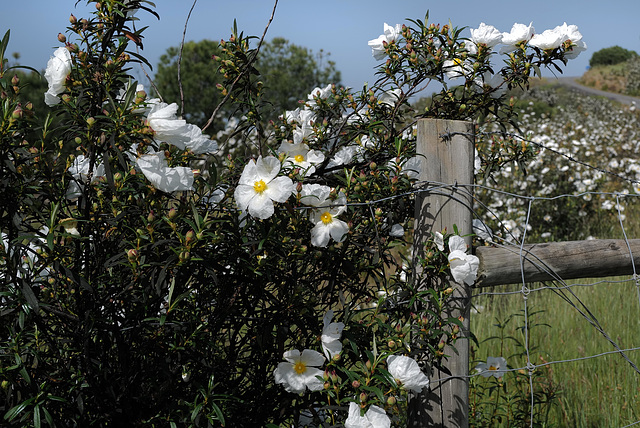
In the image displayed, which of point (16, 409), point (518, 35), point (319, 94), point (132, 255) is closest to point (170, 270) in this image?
point (132, 255)

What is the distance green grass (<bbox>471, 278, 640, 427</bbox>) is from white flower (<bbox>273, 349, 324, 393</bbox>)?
1.05 m

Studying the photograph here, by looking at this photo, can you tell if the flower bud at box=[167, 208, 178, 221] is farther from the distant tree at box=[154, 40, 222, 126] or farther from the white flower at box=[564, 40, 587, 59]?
the distant tree at box=[154, 40, 222, 126]

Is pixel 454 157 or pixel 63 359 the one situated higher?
pixel 454 157

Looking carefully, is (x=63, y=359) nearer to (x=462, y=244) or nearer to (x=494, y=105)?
(x=462, y=244)

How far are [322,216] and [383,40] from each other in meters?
0.87

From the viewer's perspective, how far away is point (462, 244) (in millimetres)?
1764

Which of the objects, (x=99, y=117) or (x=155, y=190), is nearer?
(x=99, y=117)

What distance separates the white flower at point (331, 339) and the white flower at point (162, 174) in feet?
1.93

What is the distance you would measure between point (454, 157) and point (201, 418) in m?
1.16

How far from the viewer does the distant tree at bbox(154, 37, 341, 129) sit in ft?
37.3

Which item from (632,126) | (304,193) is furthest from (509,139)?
(632,126)

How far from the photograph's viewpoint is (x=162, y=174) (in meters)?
1.45

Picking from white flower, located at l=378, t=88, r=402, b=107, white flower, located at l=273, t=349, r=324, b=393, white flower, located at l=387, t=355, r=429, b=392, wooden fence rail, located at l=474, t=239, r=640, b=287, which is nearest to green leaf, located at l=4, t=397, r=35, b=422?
white flower, located at l=273, t=349, r=324, b=393

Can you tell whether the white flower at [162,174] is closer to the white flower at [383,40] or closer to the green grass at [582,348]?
the white flower at [383,40]
